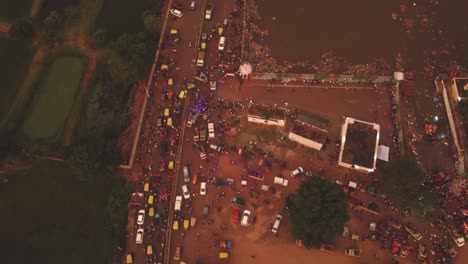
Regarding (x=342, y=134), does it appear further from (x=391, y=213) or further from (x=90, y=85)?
(x=90, y=85)

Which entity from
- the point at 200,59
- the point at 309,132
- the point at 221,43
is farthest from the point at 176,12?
the point at 309,132

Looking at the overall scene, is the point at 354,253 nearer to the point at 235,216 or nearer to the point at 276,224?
the point at 276,224

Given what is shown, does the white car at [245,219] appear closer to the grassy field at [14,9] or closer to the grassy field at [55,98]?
the grassy field at [55,98]

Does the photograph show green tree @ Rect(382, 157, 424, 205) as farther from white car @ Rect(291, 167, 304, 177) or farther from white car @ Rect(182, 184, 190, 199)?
white car @ Rect(182, 184, 190, 199)

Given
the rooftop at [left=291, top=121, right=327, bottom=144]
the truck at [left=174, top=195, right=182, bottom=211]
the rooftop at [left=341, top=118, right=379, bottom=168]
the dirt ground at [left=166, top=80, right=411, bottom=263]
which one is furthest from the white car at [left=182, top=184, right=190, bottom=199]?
the rooftop at [left=341, top=118, right=379, bottom=168]

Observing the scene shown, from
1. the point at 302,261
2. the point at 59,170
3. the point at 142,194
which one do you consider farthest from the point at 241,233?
the point at 59,170

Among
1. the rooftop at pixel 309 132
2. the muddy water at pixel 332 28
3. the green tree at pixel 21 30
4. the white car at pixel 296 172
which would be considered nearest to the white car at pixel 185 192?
the white car at pixel 296 172
